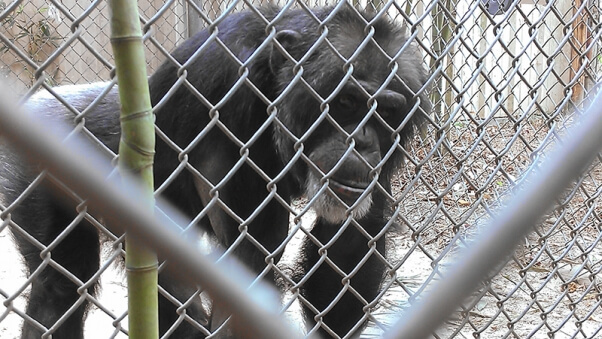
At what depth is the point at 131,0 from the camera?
0.74 metres

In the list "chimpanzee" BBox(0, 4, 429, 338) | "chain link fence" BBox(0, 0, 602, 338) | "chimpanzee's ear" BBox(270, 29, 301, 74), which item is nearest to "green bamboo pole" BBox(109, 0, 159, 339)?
"chain link fence" BBox(0, 0, 602, 338)

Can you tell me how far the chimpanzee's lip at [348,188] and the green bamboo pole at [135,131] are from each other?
1309 mm

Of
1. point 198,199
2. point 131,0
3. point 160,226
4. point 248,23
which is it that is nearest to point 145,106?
point 131,0

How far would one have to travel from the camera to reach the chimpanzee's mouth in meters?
2.02

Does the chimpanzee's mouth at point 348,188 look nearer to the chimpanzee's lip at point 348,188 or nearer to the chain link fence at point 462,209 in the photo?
the chimpanzee's lip at point 348,188

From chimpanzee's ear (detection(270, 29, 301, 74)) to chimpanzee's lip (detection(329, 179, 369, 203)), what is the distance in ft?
1.60

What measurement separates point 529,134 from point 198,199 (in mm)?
4399

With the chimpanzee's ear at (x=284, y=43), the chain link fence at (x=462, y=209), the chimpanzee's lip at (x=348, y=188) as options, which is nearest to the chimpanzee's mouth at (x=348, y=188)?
the chimpanzee's lip at (x=348, y=188)

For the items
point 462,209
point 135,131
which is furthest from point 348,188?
point 462,209

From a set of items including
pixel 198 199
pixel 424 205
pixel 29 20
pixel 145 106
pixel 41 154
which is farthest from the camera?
pixel 29 20

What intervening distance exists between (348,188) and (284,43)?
63 centimetres

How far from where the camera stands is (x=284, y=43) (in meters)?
2.29

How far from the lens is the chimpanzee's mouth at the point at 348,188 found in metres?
2.02

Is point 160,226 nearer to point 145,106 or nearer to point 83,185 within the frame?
point 83,185
